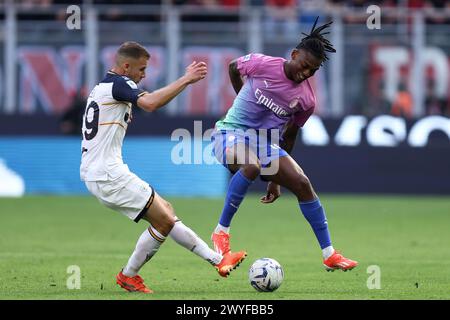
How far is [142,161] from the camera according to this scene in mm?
20891

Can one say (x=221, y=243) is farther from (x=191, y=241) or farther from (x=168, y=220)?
(x=168, y=220)

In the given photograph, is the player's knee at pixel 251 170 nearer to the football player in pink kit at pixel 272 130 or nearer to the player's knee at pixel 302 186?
the football player in pink kit at pixel 272 130

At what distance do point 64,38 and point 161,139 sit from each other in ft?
9.85

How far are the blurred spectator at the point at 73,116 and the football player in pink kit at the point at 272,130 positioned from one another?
1056 cm

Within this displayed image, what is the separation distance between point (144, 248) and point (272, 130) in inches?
84.4

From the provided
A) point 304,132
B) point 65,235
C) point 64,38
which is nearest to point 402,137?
point 304,132

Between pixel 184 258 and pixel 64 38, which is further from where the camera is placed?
pixel 64 38

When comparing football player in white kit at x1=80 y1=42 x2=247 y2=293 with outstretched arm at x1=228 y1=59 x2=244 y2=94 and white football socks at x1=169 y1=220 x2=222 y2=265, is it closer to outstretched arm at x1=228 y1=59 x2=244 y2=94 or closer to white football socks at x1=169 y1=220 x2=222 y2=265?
white football socks at x1=169 y1=220 x2=222 y2=265

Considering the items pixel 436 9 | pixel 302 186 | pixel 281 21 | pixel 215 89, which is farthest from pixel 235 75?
pixel 436 9

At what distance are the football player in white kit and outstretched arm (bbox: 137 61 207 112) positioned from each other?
213 millimetres

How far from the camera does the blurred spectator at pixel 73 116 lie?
2102cm

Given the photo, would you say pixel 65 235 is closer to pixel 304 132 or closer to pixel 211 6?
pixel 304 132

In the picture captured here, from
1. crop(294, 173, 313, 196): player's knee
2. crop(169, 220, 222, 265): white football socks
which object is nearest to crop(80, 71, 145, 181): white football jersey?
crop(169, 220, 222, 265): white football socks

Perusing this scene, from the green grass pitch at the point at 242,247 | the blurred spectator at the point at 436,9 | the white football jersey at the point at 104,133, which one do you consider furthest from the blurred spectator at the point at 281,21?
the white football jersey at the point at 104,133
